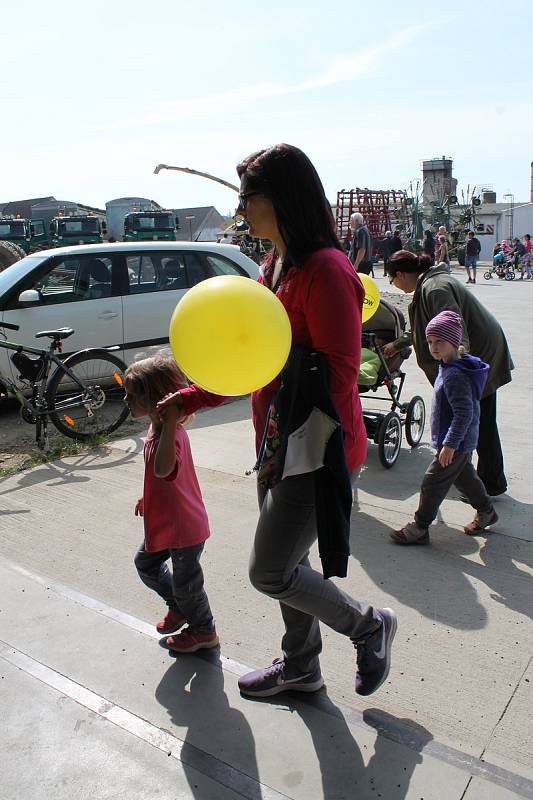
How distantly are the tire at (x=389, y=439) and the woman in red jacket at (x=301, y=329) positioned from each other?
271 cm

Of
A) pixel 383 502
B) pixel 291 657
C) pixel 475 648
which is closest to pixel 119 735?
pixel 291 657

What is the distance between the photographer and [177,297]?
8070mm

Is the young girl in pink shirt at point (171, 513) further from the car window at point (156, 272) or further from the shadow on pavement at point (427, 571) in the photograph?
the car window at point (156, 272)

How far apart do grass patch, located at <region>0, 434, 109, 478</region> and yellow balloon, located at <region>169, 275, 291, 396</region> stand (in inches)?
151

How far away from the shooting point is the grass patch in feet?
18.8

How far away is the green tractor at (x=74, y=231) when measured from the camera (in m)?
24.1

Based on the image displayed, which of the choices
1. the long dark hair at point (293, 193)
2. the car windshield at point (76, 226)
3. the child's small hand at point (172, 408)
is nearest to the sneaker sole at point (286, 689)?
the child's small hand at point (172, 408)

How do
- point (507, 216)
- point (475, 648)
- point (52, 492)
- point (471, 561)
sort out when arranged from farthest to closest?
1. point (507, 216)
2. point (52, 492)
3. point (471, 561)
4. point (475, 648)

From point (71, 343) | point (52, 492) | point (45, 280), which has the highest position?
point (45, 280)

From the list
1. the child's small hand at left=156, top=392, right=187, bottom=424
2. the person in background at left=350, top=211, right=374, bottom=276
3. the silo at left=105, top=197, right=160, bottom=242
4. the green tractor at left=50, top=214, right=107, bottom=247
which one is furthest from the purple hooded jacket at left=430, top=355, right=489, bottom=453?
the silo at left=105, top=197, right=160, bottom=242

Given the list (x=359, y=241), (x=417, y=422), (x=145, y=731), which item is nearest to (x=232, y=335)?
(x=145, y=731)

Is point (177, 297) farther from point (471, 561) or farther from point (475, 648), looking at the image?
point (475, 648)

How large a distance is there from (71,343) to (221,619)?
474 cm

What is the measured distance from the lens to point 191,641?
303 centimetres
